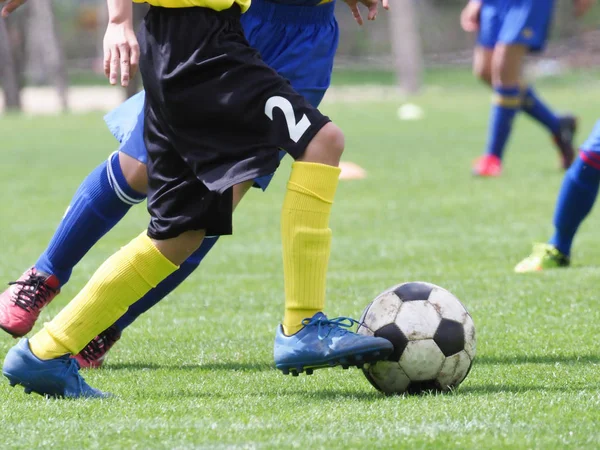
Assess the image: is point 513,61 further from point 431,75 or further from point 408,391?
point 431,75

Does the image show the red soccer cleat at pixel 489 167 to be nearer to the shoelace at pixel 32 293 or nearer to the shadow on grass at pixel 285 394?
the shoelace at pixel 32 293

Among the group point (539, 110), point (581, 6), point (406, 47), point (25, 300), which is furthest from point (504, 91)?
point (406, 47)

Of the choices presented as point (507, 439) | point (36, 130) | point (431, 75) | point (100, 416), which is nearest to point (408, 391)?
point (507, 439)

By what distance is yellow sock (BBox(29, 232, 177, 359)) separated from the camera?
3.44m

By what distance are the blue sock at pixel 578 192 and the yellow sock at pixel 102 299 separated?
263cm

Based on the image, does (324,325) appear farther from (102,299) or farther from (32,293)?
(32,293)

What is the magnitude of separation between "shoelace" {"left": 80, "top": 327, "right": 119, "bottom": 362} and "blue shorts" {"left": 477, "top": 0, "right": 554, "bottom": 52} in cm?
666

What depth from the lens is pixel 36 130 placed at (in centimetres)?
1775

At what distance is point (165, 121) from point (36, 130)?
14839 mm

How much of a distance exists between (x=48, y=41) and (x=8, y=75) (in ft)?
10.0

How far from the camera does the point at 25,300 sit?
4027 mm

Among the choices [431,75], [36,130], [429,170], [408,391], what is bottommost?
[431,75]

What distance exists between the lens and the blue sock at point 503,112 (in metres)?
10.2

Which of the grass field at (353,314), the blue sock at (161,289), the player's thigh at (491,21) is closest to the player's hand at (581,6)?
the player's thigh at (491,21)
